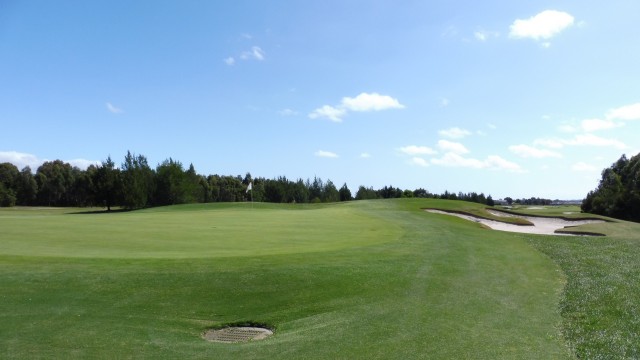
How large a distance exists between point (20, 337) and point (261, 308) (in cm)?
505

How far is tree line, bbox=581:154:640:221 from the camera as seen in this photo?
58.6m

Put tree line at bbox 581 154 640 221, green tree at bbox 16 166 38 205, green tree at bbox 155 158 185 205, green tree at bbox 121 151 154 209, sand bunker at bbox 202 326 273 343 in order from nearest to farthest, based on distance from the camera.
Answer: sand bunker at bbox 202 326 273 343 → tree line at bbox 581 154 640 221 → green tree at bbox 121 151 154 209 → green tree at bbox 155 158 185 205 → green tree at bbox 16 166 38 205

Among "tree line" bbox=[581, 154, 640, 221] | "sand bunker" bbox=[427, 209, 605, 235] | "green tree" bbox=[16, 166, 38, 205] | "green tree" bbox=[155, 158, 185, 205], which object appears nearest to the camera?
"sand bunker" bbox=[427, 209, 605, 235]

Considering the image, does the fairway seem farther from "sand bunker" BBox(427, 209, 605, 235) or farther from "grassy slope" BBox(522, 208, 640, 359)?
"sand bunker" BBox(427, 209, 605, 235)

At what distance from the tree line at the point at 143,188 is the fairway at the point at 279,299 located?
45.2m

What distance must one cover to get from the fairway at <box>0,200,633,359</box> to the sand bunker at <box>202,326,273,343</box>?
246 mm

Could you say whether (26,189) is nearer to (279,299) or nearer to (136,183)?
(136,183)

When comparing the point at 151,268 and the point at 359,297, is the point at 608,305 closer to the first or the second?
the point at 359,297

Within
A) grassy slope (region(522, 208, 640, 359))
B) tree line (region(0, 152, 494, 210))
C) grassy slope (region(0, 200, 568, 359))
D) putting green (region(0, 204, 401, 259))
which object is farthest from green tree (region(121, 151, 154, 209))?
grassy slope (region(522, 208, 640, 359))

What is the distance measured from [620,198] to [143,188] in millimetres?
67891

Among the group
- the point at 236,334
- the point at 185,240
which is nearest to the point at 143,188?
the point at 185,240

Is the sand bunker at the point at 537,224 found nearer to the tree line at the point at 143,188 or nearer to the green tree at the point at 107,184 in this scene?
the tree line at the point at 143,188

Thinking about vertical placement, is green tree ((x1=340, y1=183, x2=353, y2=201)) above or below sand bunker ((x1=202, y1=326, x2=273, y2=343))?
above

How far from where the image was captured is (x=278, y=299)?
11.7m
